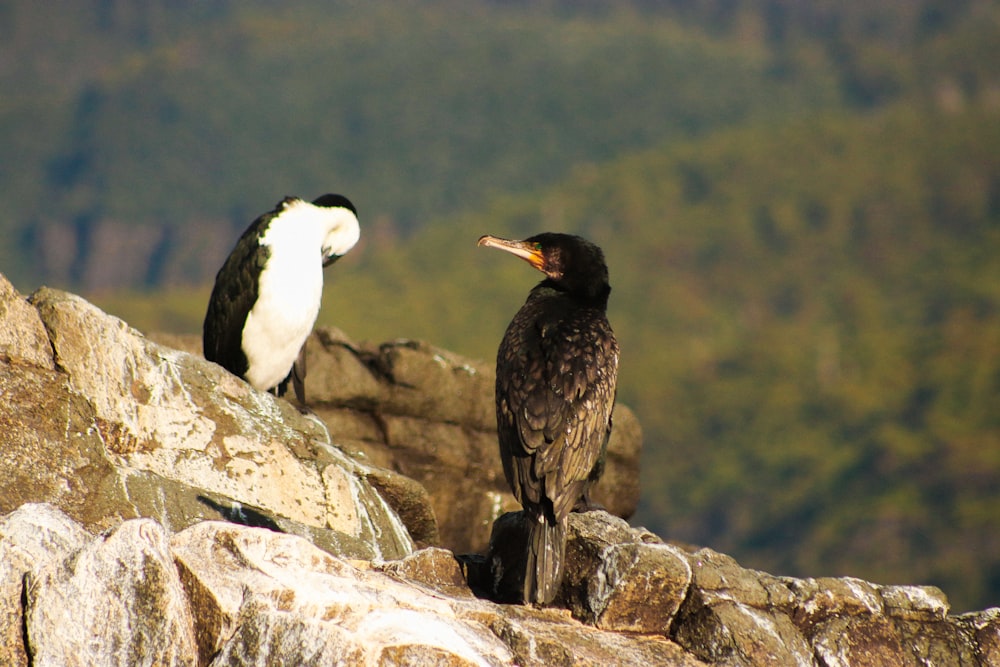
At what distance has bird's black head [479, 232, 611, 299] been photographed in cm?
1117

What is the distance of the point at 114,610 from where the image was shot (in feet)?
25.4

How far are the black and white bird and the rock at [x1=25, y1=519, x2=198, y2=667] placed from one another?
6.73 meters

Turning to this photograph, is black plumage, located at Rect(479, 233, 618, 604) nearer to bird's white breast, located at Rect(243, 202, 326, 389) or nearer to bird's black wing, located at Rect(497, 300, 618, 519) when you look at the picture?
bird's black wing, located at Rect(497, 300, 618, 519)

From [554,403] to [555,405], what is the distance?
0.02 metres

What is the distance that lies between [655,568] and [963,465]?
118260 millimetres

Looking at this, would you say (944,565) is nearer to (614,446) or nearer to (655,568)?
(614,446)

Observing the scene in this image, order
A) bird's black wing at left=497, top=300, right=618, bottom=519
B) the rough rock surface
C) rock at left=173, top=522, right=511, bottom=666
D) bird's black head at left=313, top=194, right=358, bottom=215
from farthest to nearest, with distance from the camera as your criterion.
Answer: the rough rock surface, bird's black head at left=313, top=194, right=358, bottom=215, bird's black wing at left=497, top=300, right=618, bottom=519, rock at left=173, top=522, right=511, bottom=666

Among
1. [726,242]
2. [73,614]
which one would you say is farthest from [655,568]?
[726,242]

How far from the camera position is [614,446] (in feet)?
59.6

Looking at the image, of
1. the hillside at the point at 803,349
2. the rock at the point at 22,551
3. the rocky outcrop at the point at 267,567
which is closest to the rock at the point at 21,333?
the rocky outcrop at the point at 267,567

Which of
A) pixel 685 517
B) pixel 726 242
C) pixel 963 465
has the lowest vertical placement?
pixel 685 517

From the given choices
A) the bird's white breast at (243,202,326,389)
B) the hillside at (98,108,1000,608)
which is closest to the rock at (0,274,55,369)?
the bird's white breast at (243,202,326,389)

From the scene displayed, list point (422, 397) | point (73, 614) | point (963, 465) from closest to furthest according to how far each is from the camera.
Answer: point (73, 614), point (422, 397), point (963, 465)

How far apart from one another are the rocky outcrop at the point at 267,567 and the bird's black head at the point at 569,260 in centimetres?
203
